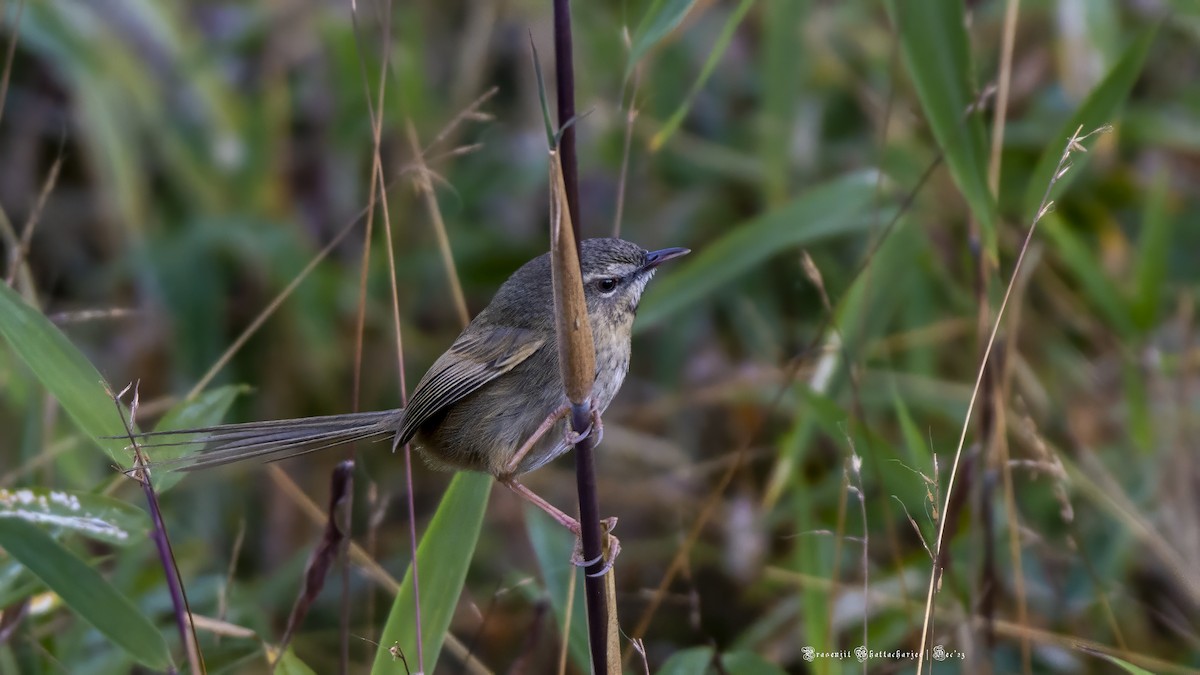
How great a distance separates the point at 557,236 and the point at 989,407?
1502 millimetres

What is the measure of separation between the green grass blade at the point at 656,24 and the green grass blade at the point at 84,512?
1.25 m

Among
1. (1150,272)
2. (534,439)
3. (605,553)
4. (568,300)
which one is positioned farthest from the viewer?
(1150,272)

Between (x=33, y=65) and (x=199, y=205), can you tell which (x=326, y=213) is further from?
(x=33, y=65)

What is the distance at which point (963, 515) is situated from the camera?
3.32 meters

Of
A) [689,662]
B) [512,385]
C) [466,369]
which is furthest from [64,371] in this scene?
[689,662]

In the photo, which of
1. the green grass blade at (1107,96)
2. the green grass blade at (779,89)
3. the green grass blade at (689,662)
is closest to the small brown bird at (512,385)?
the green grass blade at (689,662)

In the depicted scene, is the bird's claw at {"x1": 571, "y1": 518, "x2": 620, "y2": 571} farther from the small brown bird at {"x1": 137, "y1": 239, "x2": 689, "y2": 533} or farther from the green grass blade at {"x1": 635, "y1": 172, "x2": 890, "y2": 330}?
the green grass blade at {"x1": 635, "y1": 172, "x2": 890, "y2": 330}

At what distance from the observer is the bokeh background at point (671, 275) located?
372 cm

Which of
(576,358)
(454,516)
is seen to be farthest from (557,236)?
(454,516)

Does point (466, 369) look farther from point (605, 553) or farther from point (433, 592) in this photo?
point (605, 553)

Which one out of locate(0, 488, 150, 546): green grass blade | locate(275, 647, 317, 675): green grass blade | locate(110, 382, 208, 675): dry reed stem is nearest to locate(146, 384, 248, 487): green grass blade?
locate(0, 488, 150, 546): green grass blade

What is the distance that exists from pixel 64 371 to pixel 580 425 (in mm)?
1021

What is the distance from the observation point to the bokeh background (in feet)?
12.2

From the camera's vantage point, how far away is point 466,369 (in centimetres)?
273
